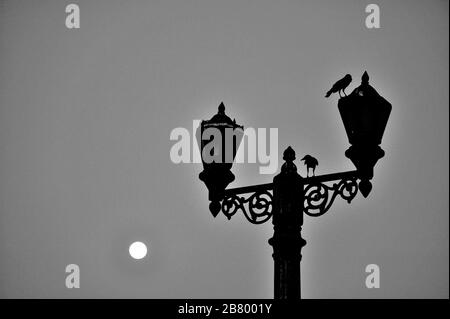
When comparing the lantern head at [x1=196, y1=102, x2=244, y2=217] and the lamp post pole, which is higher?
the lantern head at [x1=196, y1=102, x2=244, y2=217]

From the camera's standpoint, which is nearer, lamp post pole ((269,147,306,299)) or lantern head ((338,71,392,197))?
lamp post pole ((269,147,306,299))

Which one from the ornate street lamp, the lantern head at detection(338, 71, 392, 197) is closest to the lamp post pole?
the ornate street lamp

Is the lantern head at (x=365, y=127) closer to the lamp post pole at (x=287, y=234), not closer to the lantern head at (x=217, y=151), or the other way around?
the lamp post pole at (x=287, y=234)

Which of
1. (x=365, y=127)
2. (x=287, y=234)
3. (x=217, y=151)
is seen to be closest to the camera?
(x=287, y=234)

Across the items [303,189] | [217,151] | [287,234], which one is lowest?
[287,234]

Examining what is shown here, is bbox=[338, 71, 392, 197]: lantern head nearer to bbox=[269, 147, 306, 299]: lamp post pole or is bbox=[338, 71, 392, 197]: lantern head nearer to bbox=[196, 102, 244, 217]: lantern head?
bbox=[269, 147, 306, 299]: lamp post pole

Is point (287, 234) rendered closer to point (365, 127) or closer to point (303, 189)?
point (303, 189)

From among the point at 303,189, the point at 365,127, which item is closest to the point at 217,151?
the point at 303,189

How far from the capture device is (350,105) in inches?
111

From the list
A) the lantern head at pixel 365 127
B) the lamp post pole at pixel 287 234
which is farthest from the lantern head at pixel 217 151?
the lantern head at pixel 365 127

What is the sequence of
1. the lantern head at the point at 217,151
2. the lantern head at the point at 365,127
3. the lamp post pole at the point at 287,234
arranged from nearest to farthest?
the lamp post pole at the point at 287,234, the lantern head at the point at 365,127, the lantern head at the point at 217,151

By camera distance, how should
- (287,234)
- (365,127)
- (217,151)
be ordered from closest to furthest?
(287,234) → (365,127) → (217,151)

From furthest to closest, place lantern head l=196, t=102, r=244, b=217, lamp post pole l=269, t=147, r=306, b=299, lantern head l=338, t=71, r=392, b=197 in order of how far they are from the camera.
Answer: lantern head l=196, t=102, r=244, b=217, lantern head l=338, t=71, r=392, b=197, lamp post pole l=269, t=147, r=306, b=299
